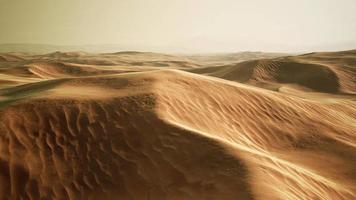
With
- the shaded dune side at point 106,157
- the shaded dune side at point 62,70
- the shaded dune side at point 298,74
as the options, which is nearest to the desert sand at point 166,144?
the shaded dune side at point 106,157

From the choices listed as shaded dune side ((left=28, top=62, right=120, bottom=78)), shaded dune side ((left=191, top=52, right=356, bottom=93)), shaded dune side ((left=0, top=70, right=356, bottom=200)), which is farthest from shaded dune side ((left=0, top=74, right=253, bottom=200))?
shaded dune side ((left=28, top=62, right=120, bottom=78))

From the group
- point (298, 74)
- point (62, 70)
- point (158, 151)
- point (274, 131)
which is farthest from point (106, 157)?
point (62, 70)

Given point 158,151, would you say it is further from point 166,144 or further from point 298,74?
point 298,74

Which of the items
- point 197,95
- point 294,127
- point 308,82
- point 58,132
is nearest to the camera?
point 58,132

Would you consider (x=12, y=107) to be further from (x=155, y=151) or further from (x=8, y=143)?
(x=155, y=151)

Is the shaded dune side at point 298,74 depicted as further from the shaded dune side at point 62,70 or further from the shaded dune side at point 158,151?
the shaded dune side at point 158,151

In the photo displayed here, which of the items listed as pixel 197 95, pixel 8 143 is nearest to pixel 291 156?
pixel 197 95

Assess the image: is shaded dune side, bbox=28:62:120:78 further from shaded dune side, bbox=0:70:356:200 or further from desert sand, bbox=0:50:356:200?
shaded dune side, bbox=0:70:356:200
